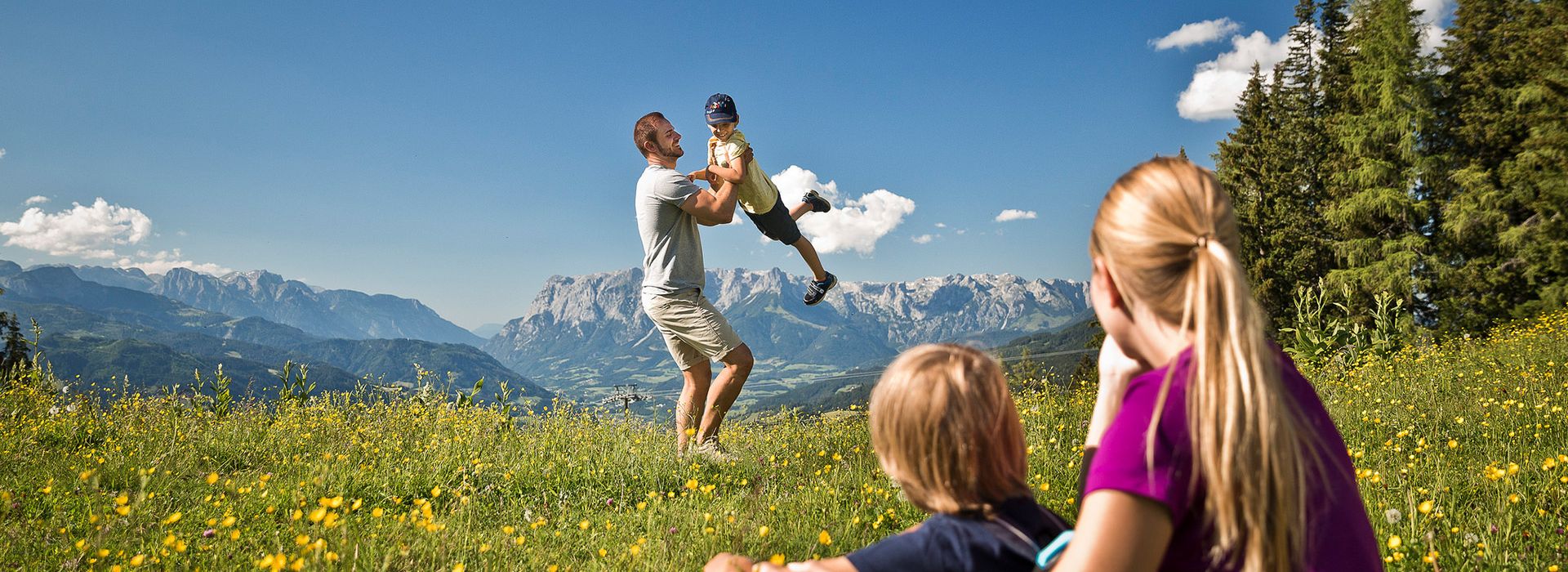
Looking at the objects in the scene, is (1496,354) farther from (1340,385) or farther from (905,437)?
(905,437)

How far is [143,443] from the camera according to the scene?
5.49 m

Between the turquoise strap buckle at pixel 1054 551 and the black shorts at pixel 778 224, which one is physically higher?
the black shorts at pixel 778 224

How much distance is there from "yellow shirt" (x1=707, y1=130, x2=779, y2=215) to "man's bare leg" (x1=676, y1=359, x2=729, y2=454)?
4.26 ft

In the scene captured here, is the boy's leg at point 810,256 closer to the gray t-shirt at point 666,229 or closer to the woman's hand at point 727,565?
the gray t-shirt at point 666,229

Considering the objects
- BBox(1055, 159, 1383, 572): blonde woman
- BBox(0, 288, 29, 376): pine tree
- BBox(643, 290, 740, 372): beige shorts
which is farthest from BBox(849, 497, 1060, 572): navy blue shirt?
BBox(0, 288, 29, 376): pine tree

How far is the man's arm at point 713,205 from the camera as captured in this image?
17.8 feet

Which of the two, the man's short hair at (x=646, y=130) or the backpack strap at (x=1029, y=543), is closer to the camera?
the backpack strap at (x=1029, y=543)

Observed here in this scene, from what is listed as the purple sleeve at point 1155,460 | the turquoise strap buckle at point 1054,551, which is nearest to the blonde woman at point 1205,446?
the purple sleeve at point 1155,460

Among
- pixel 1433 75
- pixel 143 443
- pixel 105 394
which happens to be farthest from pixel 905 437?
pixel 1433 75

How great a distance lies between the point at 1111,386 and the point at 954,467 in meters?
0.81

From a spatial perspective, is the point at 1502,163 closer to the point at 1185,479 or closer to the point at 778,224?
the point at 778,224

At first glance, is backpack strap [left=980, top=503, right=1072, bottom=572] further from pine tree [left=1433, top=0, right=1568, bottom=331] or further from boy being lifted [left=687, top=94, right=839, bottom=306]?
pine tree [left=1433, top=0, right=1568, bottom=331]

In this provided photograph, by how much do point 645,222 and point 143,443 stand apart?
3.87 metres

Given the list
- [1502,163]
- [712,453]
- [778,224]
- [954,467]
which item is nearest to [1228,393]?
[954,467]
